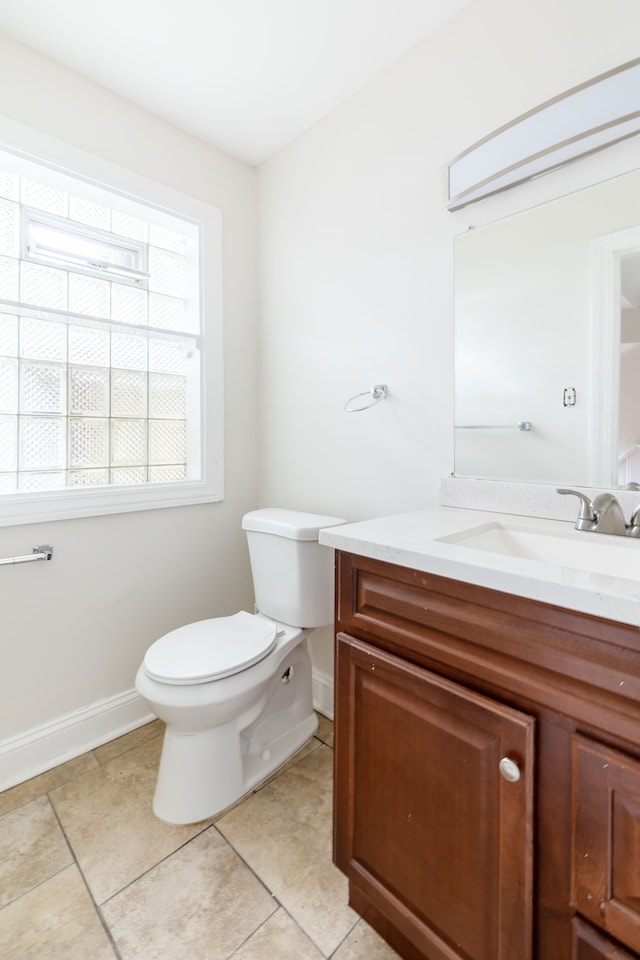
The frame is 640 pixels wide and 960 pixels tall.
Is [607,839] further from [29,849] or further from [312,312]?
[312,312]

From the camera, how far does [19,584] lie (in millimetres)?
1466

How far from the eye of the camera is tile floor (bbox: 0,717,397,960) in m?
0.98

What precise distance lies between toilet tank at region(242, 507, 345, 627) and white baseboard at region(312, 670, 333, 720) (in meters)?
0.41

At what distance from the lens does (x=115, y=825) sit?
1.28 metres

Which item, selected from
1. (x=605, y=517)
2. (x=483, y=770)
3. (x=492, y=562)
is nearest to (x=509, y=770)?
(x=483, y=770)

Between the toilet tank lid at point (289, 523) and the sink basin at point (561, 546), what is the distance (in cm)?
58

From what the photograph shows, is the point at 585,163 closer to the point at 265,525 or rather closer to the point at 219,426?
the point at 265,525

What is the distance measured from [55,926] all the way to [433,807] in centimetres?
95

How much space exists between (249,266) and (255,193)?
1.14 feet

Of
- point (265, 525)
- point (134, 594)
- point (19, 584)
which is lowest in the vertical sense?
point (134, 594)

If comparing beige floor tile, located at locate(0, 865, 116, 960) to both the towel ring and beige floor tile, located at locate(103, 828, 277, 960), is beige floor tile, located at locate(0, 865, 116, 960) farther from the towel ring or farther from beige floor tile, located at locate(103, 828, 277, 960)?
the towel ring

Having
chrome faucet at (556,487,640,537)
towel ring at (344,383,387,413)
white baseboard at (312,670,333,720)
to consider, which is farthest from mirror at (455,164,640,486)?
white baseboard at (312,670,333,720)

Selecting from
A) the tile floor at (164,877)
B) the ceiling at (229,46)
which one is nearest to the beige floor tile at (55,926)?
the tile floor at (164,877)

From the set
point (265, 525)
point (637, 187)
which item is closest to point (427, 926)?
point (265, 525)
